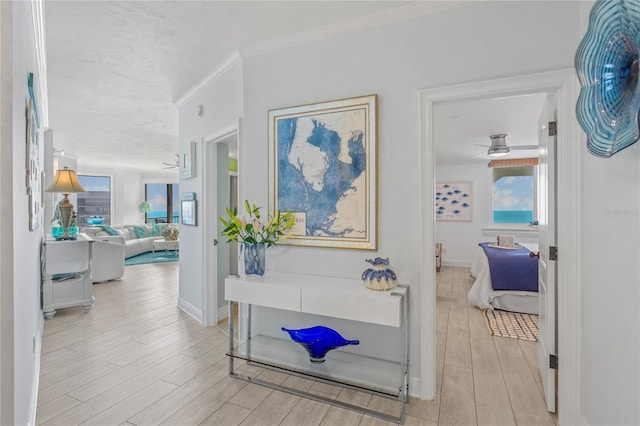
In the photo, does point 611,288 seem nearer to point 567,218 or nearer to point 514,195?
point 567,218

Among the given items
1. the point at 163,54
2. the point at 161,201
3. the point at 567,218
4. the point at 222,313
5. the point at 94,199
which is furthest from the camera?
the point at 161,201

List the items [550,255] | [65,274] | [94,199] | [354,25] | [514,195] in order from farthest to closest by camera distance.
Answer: [94,199] < [514,195] < [65,274] < [354,25] < [550,255]

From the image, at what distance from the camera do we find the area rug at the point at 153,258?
7605 millimetres

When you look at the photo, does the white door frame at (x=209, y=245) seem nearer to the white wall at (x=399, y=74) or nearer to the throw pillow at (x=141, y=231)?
the white wall at (x=399, y=74)

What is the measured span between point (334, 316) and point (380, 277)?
15.1 inches

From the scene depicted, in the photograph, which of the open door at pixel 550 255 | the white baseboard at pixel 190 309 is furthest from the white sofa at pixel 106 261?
the open door at pixel 550 255

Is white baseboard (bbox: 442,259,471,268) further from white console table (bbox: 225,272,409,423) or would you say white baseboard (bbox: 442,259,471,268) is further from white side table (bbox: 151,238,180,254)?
white side table (bbox: 151,238,180,254)

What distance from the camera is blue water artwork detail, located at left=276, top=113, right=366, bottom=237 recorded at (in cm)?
240

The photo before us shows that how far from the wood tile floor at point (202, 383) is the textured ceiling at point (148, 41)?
99.6 inches

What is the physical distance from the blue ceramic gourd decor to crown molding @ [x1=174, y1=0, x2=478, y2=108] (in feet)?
5.27

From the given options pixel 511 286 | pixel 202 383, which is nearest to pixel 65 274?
pixel 202 383

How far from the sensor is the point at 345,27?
2.38 metres

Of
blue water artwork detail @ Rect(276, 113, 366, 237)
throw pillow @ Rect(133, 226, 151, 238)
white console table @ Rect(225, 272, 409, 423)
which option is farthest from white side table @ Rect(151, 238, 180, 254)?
blue water artwork detail @ Rect(276, 113, 366, 237)

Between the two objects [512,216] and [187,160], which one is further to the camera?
[512,216]
